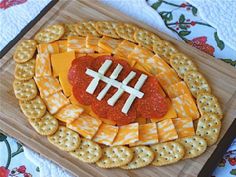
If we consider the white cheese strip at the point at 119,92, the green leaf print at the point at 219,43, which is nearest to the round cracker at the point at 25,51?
the white cheese strip at the point at 119,92

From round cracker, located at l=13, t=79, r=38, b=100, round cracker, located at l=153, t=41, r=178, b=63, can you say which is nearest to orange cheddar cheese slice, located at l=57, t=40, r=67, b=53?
round cracker, located at l=13, t=79, r=38, b=100

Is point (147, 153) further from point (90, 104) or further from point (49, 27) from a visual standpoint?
point (49, 27)

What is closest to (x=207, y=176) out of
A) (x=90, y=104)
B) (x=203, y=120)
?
(x=203, y=120)

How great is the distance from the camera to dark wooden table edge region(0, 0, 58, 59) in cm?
116

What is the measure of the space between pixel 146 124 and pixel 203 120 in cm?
12

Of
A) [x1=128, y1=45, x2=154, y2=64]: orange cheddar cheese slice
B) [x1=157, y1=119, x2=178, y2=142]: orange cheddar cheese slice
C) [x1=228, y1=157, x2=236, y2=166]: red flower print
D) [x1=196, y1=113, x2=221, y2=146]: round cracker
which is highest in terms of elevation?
[x1=128, y1=45, x2=154, y2=64]: orange cheddar cheese slice

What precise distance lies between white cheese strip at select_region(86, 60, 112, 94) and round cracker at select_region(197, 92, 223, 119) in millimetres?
214

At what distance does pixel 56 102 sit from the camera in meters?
1.06

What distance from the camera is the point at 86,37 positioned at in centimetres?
116

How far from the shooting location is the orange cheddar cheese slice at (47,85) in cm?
107

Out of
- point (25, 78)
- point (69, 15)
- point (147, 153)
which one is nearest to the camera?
point (147, 153)

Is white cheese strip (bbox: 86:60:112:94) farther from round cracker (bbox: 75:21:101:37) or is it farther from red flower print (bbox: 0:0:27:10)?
red flower print (bbox: 0:0:27:10)

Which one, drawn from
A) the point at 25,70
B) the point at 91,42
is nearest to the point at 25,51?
the point at 25,70

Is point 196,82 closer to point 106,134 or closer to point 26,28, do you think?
point 106,134
